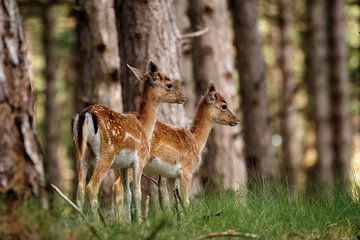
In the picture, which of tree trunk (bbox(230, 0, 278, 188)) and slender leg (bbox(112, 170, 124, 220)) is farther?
tree trunk (bbox(230, 0, 278, 188))

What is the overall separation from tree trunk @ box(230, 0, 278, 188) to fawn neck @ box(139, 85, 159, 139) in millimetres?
7681

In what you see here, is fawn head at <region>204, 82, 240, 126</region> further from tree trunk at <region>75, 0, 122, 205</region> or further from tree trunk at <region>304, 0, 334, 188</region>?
tree trunk at <region>304, 0, 334, 188</region>

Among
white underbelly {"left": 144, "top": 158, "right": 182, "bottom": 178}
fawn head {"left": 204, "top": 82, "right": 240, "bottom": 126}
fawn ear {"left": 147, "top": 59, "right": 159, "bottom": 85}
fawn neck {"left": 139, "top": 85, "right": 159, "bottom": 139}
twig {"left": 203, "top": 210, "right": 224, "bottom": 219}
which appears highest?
fawn ear {"left": 147, "top": 59, "right": 159, "bottom": 85}

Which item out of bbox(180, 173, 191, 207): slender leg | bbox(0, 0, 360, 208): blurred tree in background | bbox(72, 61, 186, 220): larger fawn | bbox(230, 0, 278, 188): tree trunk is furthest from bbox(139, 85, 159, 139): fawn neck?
bbox(230, 0, 278, 188): tree trunk

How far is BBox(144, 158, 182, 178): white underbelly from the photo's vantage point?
10.3 m

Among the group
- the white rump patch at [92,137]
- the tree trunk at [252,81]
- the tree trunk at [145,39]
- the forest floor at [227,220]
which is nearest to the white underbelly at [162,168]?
the tree trunk at [145,39]

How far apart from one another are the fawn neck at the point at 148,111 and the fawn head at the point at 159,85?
0.05 meters

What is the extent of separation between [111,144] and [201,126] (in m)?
2.82

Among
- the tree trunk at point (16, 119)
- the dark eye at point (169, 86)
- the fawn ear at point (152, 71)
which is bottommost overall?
the dark eye at point (169, 86)

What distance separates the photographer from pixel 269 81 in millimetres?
37344

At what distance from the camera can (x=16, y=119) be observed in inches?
243

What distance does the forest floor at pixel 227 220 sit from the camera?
5988 millimetres

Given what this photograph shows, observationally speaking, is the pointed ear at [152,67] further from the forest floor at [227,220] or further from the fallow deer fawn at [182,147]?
the forest floor at [227,220]

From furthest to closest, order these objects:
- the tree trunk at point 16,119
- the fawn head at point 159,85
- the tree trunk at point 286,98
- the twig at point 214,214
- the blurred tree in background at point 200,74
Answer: the tree trunk at point 286,98, the fawn head at point 159,85, the twig at point 214,214, the blurred tree in background at point 200,74, the tree trunk at point 16,119
